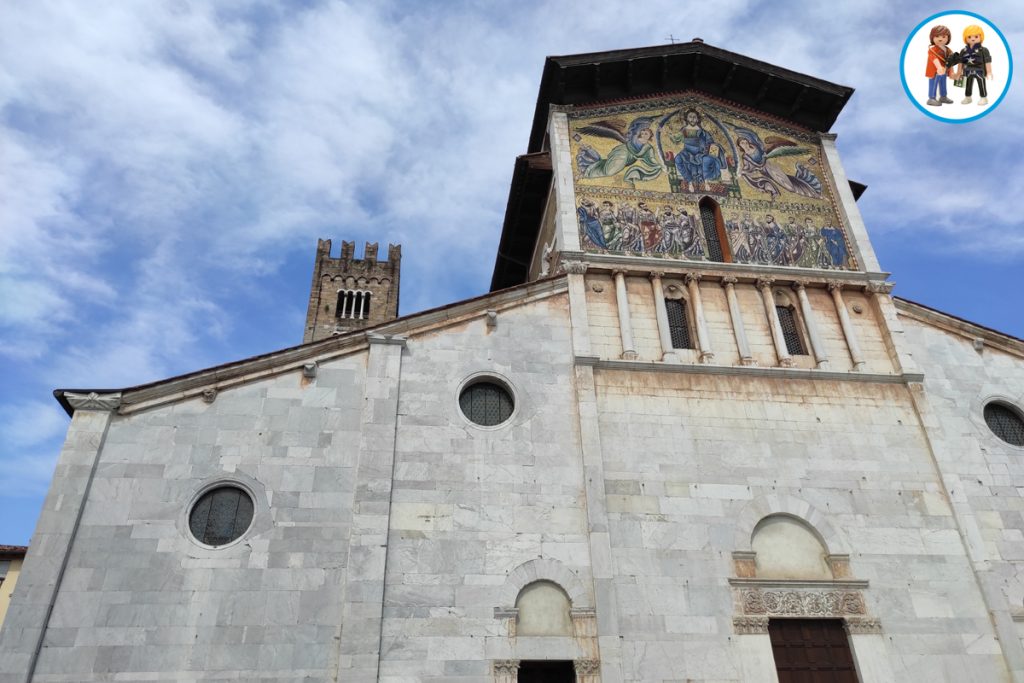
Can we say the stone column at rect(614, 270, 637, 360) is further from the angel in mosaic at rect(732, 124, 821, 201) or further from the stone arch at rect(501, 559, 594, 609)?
the angel in mosaic at rect(732, 124, 821, 201)

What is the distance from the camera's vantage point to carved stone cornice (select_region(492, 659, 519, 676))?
9.91 m

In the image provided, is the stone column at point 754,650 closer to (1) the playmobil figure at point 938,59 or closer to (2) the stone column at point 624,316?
(2) the stone column at point 624,316

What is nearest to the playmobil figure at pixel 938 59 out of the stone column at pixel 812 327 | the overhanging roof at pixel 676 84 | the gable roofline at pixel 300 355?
the overhanging roof at pixel 676 84

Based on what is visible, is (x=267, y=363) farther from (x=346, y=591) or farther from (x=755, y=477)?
(x=755, y=477)

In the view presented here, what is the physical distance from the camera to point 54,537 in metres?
9.73

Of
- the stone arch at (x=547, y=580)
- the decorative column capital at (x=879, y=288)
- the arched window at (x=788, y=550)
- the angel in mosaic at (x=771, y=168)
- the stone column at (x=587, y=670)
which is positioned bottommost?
the stone column at (x=587, y=670)

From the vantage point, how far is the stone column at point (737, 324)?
44.1 feet

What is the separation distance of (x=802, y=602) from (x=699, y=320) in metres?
5.37

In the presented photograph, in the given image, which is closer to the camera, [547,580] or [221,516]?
[221,516]

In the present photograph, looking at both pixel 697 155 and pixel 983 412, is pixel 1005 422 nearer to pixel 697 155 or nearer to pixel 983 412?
pixel 983 412

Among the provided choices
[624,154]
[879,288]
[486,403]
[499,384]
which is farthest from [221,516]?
[879,288]

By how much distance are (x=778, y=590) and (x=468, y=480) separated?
525 cm

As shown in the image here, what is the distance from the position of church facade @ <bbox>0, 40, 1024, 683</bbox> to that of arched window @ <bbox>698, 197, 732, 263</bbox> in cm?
18

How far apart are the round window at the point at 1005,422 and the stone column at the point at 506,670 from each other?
10.2 metres
